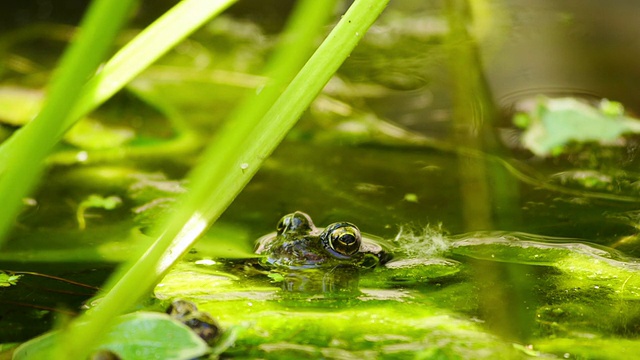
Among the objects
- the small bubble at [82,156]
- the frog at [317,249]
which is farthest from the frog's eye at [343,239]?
the small bubble at [82,156]

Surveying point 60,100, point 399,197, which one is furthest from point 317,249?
point 60,100

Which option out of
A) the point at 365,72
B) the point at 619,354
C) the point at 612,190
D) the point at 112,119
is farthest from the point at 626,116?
the point at 112,119

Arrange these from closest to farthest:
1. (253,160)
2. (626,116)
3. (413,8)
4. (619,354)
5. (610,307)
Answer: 1. (253,160)
2. (619,354)
3. (610,307)
4. (626,116)
5. (413,8)

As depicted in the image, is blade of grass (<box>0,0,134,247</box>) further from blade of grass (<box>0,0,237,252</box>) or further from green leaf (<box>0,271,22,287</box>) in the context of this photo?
green leaf (<box>0,271,22,287</box>)

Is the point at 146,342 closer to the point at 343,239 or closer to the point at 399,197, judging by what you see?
the point at 343,239

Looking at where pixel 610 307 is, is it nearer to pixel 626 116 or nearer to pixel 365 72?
pixel 626 116

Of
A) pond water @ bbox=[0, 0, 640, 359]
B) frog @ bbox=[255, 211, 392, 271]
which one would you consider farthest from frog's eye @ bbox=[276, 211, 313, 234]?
pond water @ bbox=[0, 0, 640, 359]
